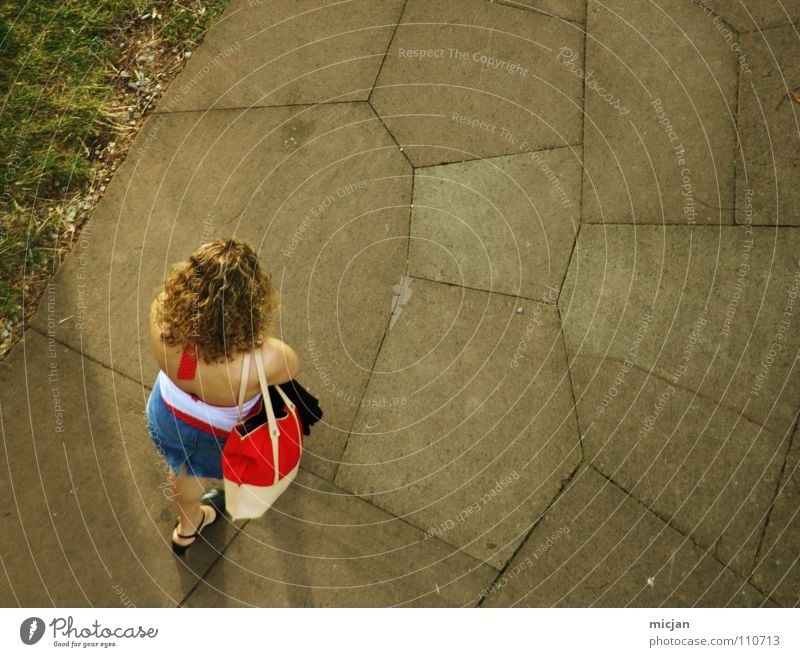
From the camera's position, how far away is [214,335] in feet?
9.13

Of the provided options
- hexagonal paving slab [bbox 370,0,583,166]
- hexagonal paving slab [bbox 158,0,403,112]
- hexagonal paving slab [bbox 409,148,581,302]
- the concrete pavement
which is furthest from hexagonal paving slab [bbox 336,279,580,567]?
hexagonal paving slab [bbox 158,0,403,112]

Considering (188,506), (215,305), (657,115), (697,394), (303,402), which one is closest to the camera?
(215,305)

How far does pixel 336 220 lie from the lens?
416 centimetres

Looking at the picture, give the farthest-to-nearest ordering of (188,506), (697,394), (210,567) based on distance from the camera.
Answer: (697,394) → (210,567) → (188,506)

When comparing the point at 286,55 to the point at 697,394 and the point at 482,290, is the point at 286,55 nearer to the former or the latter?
the point at 482,290

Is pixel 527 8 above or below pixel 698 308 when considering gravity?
above

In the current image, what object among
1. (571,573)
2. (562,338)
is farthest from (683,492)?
(562,338)

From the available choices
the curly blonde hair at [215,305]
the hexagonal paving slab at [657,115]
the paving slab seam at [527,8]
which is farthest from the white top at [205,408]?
the paving slab seam at [527,8]

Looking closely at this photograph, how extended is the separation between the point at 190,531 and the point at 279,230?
1.78 meters

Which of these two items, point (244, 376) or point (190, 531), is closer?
point (244, 376)

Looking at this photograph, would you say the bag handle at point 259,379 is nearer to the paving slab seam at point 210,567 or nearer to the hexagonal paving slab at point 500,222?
the paving slab seam at point 210,567

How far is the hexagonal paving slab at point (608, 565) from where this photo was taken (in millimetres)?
3695

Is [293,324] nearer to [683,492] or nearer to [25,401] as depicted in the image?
[25,401]

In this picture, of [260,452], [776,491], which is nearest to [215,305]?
[260,452]
